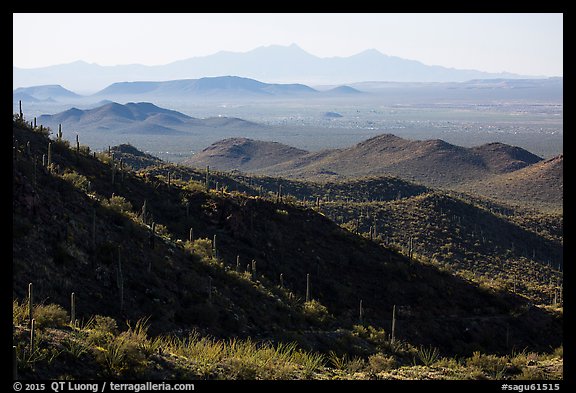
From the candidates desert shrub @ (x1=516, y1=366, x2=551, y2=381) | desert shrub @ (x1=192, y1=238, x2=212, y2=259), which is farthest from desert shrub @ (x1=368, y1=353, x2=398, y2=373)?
desert shrub @ (x1=192, y1=238, x2=212, y2=259)

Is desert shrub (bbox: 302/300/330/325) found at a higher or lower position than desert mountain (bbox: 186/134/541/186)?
lower

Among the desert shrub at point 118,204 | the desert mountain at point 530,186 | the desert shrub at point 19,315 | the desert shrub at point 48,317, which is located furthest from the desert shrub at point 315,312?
the desert mountain at point 530,186

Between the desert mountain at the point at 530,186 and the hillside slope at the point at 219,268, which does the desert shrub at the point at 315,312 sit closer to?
the hillside slope at the point at 219,268

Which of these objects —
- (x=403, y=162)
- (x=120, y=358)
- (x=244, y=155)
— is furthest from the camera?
(x=244, y=155)

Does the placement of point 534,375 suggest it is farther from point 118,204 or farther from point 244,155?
point 244,155

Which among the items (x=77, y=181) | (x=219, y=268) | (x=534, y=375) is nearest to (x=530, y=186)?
(x=219, y=268)

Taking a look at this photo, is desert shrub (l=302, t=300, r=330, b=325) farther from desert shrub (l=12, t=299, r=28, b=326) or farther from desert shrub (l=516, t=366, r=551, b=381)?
desert shrub (l=12, t=299, r=28, b=326)

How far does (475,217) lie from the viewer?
184 ft

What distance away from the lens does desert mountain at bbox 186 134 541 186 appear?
339ft

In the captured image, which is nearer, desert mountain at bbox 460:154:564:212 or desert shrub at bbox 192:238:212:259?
desert shrub at bbox 192:238:212:259

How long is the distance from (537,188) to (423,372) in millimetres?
82438

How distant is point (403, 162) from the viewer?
365ft
